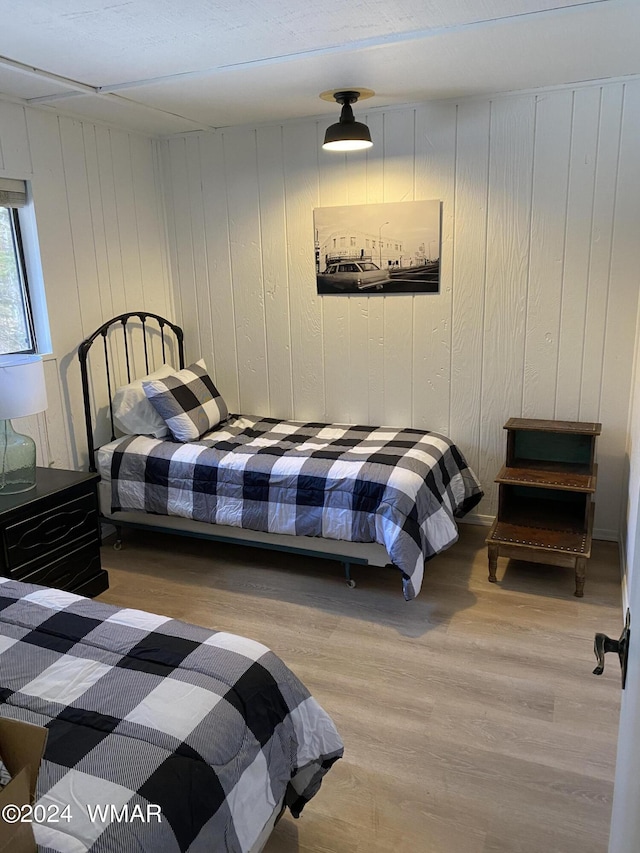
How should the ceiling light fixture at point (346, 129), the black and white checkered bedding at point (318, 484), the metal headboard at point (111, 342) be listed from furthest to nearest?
the metal headboard at point (111, 342) → the ceiling light fixture at point (346, 129) → the black and white checkered bedding at point (318, 484)

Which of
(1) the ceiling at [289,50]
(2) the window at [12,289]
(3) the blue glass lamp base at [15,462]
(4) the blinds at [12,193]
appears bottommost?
(3) the blue glass lamp base at [15,462]

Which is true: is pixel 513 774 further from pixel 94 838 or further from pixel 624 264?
pixel 624 264

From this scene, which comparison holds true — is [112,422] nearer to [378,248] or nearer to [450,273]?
[378,248]

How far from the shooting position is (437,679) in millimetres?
A: 2459

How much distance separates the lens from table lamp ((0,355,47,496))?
105 inches

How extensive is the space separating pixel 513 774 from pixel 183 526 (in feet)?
6.93

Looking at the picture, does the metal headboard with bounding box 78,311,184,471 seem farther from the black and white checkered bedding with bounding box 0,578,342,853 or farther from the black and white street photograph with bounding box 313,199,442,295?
the black and white checkered bedding with bounding box 0,578,342,853

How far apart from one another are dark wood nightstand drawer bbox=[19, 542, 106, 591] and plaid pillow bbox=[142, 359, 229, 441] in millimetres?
830

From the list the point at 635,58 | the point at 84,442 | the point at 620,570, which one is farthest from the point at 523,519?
the point at 84,442

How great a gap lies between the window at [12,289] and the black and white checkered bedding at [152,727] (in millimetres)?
1889

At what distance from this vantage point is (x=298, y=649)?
267cm

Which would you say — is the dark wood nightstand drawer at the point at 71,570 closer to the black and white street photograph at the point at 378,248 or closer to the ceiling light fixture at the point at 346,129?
the black and white street photograph at the point at 378,248

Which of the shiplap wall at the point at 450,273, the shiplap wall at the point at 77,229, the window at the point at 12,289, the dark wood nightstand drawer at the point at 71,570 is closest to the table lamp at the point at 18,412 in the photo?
the dark wood nightstand drawer at the point at 71,570

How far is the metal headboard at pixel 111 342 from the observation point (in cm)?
359
